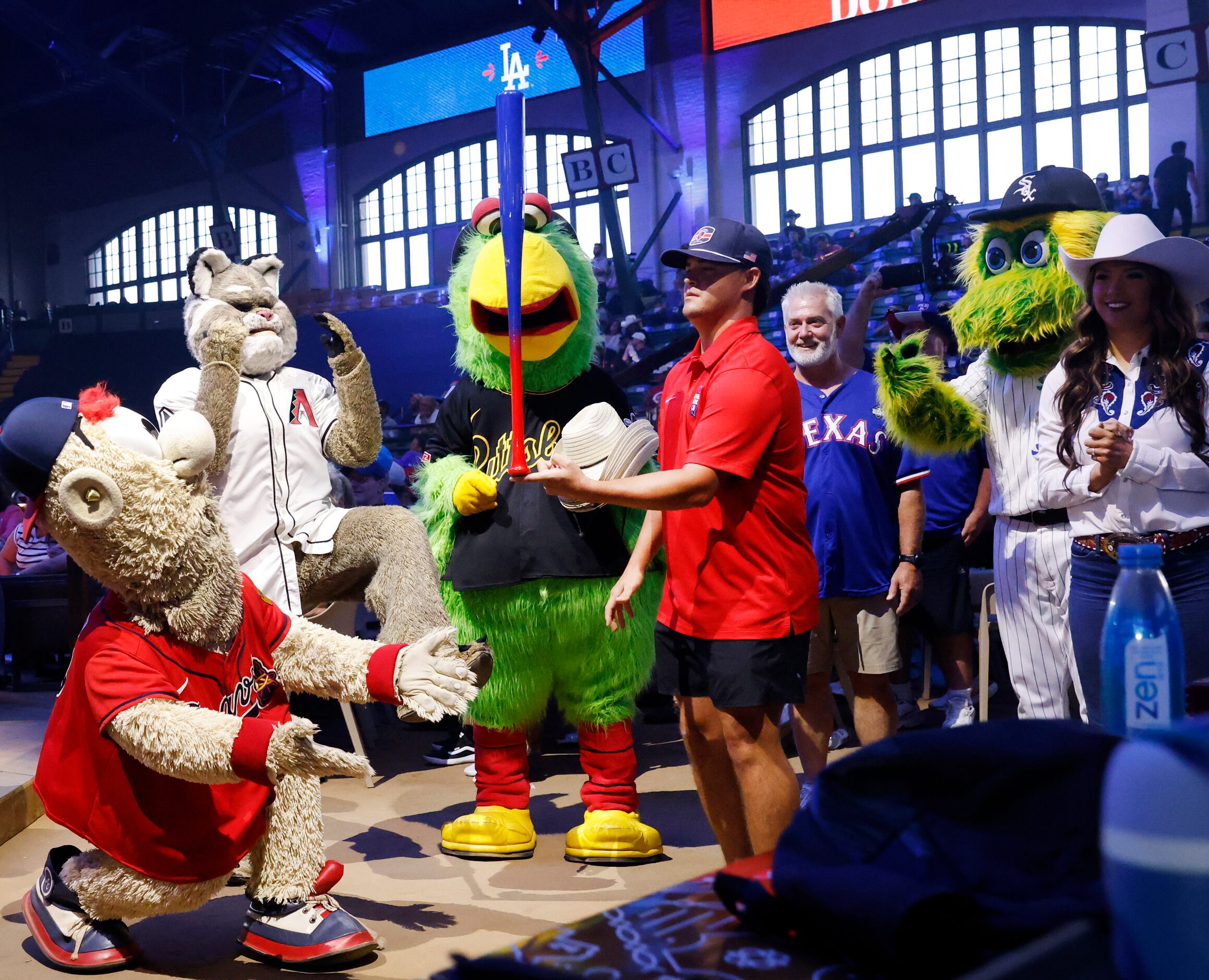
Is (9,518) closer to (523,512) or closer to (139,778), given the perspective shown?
(523,512)

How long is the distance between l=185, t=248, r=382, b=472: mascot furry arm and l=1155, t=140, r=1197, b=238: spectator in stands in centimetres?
358

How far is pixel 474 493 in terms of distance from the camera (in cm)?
301

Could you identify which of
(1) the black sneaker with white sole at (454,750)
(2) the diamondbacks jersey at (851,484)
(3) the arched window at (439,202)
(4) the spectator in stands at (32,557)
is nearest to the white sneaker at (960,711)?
(2) the diamondbacks jersey at (851,484)

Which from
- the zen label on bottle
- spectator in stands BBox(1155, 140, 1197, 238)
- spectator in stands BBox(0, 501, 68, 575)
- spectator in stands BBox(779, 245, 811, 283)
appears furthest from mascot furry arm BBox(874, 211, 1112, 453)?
spectator in stands BBox(0, 501, 68, 575)

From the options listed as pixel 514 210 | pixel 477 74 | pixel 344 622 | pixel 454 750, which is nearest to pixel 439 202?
pixel 477 74

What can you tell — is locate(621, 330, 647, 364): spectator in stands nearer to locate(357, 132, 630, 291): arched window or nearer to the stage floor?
locate(357, 132, 630, 291): arched window

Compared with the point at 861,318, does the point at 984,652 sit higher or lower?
lower

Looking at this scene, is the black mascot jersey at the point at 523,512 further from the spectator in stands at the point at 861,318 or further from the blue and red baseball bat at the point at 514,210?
the spectator in stands at the point at 861,318

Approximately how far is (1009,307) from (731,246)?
83 cm

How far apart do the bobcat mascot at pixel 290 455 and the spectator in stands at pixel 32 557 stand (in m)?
2.87

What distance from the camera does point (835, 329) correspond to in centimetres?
351

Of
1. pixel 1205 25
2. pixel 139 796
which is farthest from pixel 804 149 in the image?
pixel 139 796

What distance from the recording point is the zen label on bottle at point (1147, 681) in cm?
164

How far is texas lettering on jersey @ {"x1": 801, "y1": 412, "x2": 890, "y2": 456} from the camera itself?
335cm
